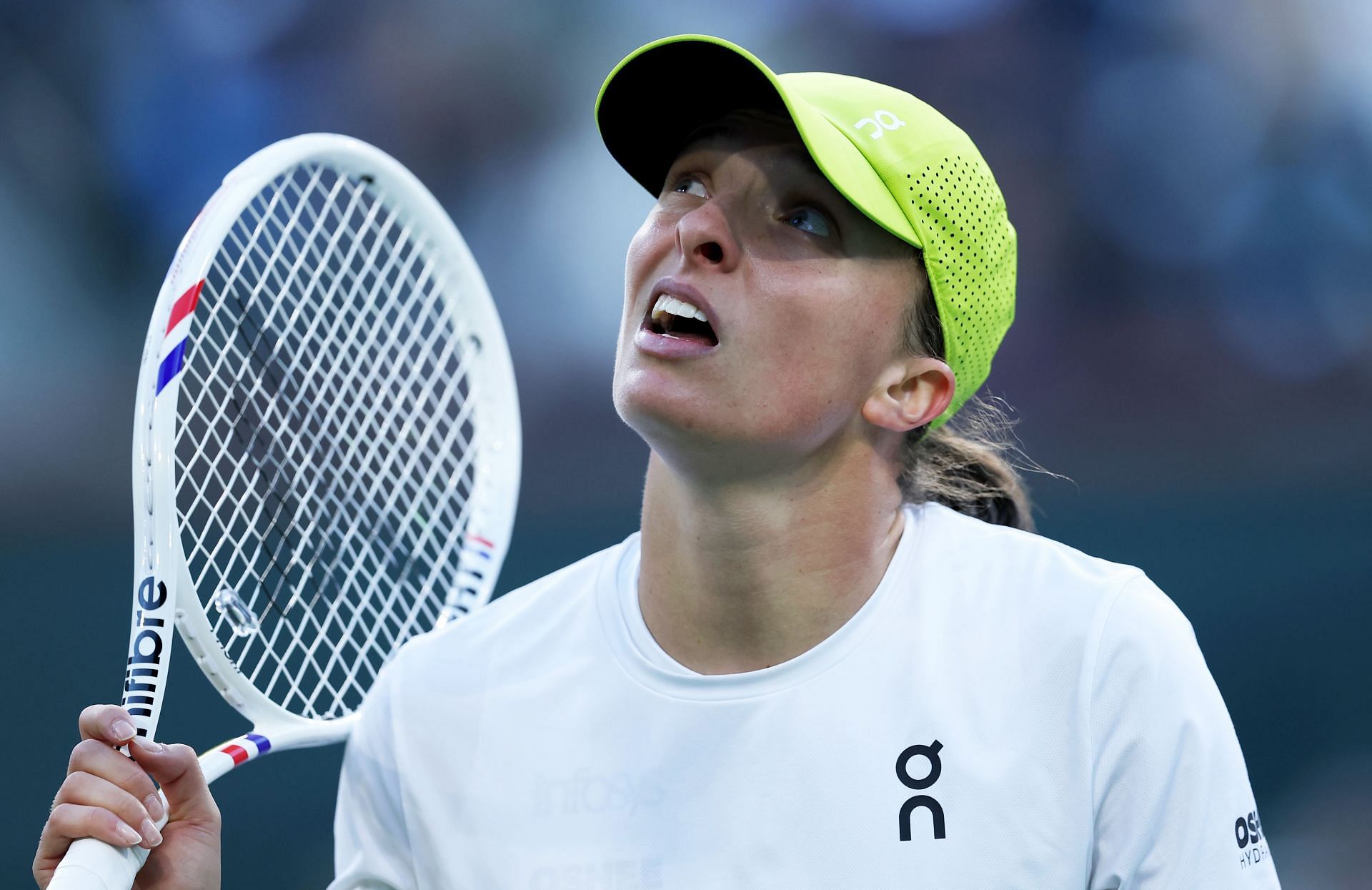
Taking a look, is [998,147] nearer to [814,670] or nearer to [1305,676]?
[1305,676]

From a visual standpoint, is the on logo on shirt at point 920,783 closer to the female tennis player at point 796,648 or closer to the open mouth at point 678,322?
the female tennis player at point 796,648

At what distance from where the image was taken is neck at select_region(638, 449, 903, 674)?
6.63 ft

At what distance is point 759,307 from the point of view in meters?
1.93

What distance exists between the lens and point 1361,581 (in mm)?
5004

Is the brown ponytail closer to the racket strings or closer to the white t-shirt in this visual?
the white t-shirt

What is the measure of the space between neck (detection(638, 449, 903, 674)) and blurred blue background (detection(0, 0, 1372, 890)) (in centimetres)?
291

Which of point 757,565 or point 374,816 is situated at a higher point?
point 757,565

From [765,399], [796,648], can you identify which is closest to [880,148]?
[765,399]

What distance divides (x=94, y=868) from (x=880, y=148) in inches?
55.1

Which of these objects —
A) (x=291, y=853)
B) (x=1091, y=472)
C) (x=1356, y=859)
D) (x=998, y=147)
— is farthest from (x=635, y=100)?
(x=998, y=147)

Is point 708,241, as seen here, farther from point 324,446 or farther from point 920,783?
point 324,446

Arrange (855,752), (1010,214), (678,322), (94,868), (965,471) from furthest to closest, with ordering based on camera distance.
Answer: (1010,214) → (965,471) → (678,322) → (855,752) → (94,868)

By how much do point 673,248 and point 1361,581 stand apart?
395 cm

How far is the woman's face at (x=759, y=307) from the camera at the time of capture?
1.91 meters
